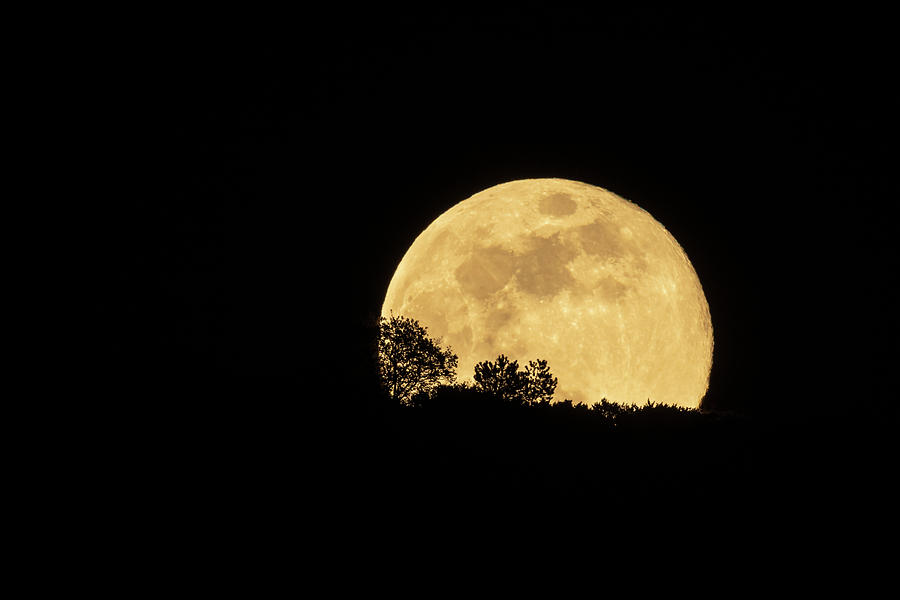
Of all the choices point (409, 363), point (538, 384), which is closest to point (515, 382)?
point (538, 384)

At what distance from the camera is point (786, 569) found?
943 centimetres

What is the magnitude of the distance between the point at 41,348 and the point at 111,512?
13.8 metres

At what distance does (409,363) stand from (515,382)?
3.46 metres

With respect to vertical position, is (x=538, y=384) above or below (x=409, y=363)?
below

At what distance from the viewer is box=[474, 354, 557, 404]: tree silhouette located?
55.4 feet

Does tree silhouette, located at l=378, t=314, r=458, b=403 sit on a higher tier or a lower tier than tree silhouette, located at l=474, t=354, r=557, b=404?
higher

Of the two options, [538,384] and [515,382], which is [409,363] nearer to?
[515,382]

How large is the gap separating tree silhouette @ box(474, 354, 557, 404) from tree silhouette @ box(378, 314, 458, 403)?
1634 mm

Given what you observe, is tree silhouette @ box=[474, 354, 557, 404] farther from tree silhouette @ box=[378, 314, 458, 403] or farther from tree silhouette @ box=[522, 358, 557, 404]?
tree silhouette @ box=[378, 314, 458, 403]

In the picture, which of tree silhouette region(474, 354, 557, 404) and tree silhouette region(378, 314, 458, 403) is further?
tree silhouette region(378, 314, 458, 403)

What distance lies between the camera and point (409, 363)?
18578 mm

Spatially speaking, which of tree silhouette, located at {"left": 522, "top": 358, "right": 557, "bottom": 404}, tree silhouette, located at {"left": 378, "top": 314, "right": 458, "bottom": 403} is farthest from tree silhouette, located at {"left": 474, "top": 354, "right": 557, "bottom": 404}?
tree silhouette, located at {"left": 378, "top": 314, "right": 458, "bottom": 403}

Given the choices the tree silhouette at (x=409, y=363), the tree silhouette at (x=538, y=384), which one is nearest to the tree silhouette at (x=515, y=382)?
the tree silhouette at (x=538, y=384)

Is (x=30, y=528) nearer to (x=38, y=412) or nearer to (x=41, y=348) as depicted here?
(x=38, y=412)
